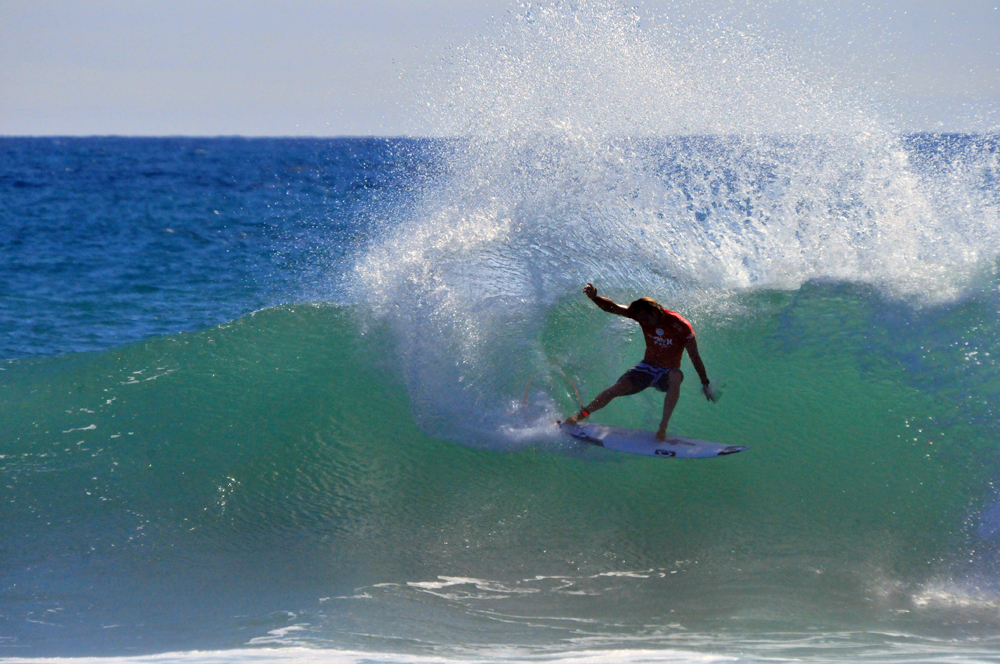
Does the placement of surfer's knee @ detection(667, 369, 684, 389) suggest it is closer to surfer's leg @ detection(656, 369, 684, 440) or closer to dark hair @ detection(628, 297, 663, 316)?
surfer's leg @ detection(656, 369, 684, 440)

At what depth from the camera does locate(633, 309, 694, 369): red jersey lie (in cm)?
581

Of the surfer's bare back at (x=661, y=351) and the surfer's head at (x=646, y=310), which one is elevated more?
the surfer's head at (x=646, y=310)

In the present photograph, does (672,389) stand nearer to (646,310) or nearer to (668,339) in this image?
(668,339)

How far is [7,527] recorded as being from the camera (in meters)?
5.96

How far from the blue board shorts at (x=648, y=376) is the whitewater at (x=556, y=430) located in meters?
0.75

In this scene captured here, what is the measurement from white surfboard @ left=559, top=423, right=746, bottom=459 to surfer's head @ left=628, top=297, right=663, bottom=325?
881 mm

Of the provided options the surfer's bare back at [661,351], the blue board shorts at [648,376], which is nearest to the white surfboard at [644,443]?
the surfer's bare back at [661,351]

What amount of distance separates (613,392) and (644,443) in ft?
1.38

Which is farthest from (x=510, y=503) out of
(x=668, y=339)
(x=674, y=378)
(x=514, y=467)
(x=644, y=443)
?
(x=668, y=339)

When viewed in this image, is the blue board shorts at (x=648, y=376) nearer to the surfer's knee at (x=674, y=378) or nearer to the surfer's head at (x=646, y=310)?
the surfer's knee at (x=674, y=378)

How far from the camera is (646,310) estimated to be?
5.71 m

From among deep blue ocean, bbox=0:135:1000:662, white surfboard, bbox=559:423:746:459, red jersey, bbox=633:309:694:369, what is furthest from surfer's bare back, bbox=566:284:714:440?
deep blue ocean, bbox=0:135:1000:662

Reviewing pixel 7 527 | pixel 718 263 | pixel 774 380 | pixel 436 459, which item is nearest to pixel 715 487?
pixel 774 380

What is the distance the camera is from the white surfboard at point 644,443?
5848mm
